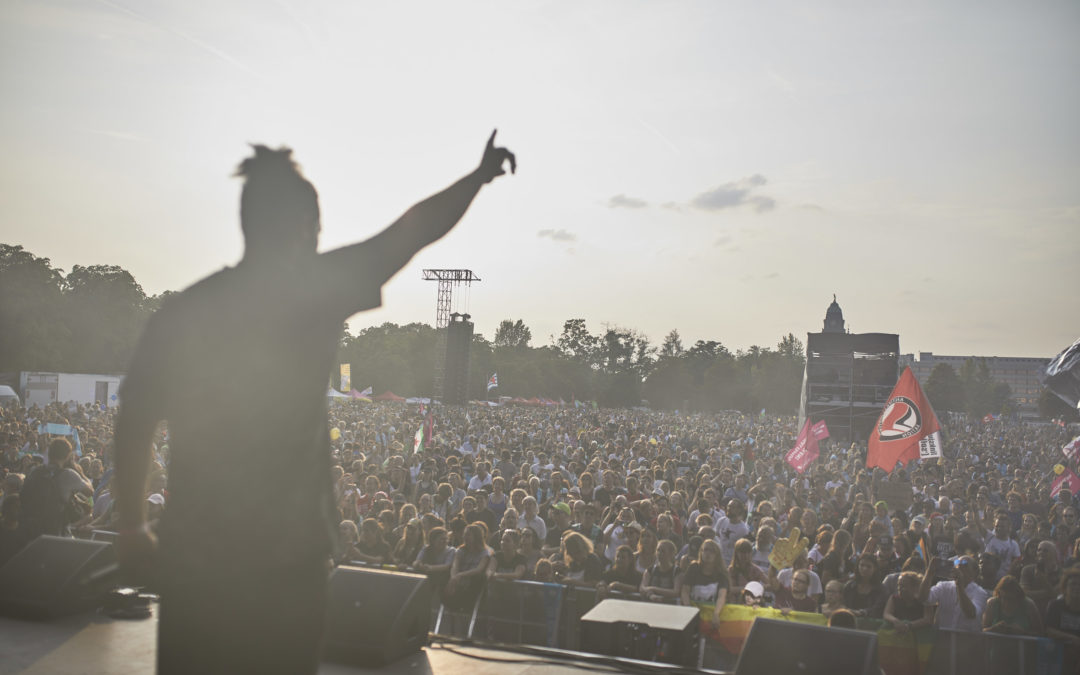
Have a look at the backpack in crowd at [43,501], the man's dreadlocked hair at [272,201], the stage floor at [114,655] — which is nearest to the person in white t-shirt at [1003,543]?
the stage floor at [114,655]

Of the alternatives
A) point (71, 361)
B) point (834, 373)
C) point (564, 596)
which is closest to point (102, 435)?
point (564, 596)

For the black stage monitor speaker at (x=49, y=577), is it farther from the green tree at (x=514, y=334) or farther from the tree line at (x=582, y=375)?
the green tree at (x=514, y=334)

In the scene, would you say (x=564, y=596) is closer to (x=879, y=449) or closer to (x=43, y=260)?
(x=879, y=449)

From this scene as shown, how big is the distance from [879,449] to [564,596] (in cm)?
854

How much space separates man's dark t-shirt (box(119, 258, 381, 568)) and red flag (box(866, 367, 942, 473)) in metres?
13.6

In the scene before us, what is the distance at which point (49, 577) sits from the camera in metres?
5.52

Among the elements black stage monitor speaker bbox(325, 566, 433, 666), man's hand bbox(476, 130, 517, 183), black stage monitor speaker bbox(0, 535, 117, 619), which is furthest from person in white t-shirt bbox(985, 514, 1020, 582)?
man's hand bbox(476, 130, 517, 183)

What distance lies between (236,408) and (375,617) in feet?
12.1

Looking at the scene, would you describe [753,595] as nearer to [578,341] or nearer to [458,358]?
[458,358]

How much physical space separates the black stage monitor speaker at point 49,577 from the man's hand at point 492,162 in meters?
4.43

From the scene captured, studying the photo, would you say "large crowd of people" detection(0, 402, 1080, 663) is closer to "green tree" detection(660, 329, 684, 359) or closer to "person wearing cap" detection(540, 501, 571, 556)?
"person wearing cap" detection(540, 501, 571, 556)

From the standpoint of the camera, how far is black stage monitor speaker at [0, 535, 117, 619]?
17.6 feet

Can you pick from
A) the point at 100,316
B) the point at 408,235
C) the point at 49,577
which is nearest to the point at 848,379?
the point at 49,577

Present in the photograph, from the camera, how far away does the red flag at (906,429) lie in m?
13.8
